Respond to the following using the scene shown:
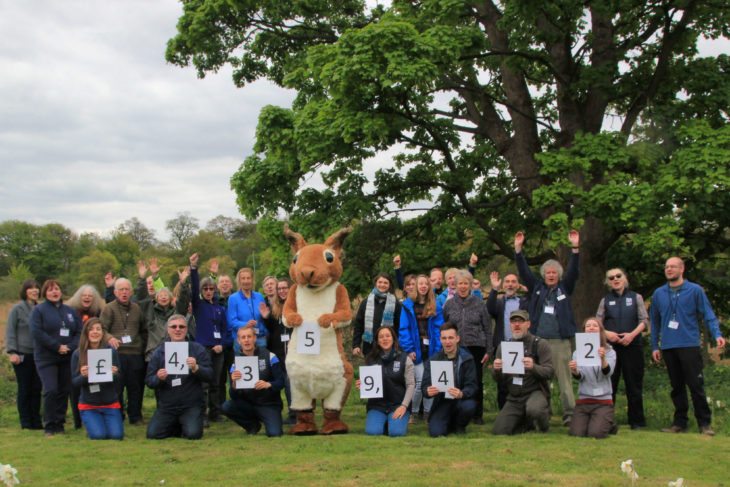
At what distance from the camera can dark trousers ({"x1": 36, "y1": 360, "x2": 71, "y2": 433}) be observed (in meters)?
8.84

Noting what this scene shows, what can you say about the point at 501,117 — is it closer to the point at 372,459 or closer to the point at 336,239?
the point at 336,239

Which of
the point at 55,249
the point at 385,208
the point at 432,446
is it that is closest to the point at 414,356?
the point at 432,446

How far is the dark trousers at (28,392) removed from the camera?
9219mm

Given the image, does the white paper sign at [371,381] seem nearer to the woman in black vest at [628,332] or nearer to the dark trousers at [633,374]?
the woman in black vest at [628,332]

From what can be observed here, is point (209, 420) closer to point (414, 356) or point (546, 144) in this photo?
point (414, 356)

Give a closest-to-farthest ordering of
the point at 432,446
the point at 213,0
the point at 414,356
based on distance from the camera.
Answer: the point at 432,446 < the point at 414,356 < the point at 213,0

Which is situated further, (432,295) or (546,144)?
(546,144)

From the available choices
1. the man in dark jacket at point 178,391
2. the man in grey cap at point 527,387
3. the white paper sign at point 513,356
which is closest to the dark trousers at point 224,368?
the man in dark jacket at point 178,391

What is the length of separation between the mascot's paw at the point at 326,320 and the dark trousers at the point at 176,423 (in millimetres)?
1654

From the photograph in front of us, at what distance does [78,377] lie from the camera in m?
8.53

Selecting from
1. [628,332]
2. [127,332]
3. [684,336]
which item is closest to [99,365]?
[127,332]

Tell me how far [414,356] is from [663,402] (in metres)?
3.90

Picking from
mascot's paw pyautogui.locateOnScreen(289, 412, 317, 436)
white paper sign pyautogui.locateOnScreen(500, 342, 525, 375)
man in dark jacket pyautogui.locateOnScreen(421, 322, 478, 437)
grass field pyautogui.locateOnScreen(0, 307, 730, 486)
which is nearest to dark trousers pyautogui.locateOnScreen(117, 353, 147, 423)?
grass field pyautogui.locateOnScreen(0, 307, 730, 486)

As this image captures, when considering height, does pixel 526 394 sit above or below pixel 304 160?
below
